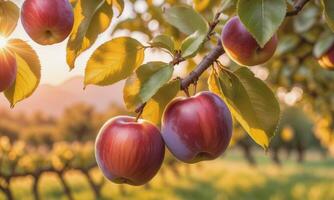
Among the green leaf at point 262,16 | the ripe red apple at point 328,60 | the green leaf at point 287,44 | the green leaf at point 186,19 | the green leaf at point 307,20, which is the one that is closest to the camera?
the green leaf at point 262,16

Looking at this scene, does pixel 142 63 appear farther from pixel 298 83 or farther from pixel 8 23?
pixel 298 83

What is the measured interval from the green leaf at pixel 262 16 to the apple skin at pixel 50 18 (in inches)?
10.3

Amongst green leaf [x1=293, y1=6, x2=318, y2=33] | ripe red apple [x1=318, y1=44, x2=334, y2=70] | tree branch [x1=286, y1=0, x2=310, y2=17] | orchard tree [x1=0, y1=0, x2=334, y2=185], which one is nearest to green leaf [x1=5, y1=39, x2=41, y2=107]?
orchard tree [x1=0, y1=0, x2=334, y2=185]

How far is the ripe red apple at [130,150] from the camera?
0.92 metres

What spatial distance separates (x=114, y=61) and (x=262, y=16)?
26 centimetres

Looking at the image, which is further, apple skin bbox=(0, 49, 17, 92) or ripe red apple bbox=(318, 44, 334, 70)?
ripe red apple bbox=(318, 44, 334, 70)

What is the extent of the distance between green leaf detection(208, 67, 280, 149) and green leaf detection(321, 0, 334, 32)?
141 millimetres

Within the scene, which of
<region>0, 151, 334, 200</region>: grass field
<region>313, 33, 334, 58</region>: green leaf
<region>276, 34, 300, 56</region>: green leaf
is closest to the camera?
<region>313, 33, 334, 58</region>: green leaf

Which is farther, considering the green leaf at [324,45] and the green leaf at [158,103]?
the green leaf at [324,45]

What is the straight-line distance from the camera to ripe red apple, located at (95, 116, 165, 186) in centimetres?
92

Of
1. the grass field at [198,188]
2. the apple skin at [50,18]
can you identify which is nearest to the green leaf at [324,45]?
the apple skin at [50,18]

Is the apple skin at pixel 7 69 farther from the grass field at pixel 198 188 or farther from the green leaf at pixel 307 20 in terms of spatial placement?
the grass field at pixel 198 188

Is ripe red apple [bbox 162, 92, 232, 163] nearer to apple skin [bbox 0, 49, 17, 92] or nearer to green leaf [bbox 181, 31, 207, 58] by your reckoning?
green leaf [bbox 181, 31, 207, 58]

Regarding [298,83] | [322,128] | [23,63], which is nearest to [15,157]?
[298,83]
